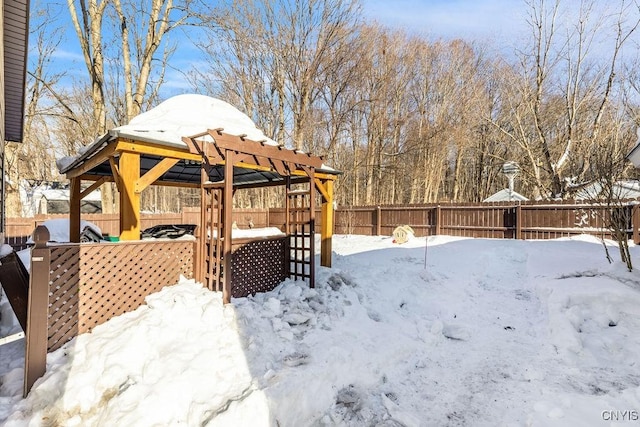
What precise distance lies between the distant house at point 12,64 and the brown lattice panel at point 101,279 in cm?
189

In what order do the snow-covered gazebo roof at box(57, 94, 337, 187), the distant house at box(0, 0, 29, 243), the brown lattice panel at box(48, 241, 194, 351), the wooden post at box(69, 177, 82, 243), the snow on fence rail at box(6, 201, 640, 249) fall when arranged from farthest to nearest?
the snow on fence rail at box(6, 201, 640, 249), the wooden post at box(69, 177, 82, 243), the snow-covered gazebo roof at box(57, 94, 337, 187), the distant house at box(0, 0, 29, 243), the brown lattice panel at box(48, 241, 194, 351)

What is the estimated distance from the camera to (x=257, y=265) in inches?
202

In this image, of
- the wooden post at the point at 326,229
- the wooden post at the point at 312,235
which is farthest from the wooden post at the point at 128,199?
the wooden post at the point at 326,229

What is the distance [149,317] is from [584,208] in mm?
11851

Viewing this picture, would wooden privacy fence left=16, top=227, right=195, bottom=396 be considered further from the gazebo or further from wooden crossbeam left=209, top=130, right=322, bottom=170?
wooden crossbeam left=209, top=130, right=322, bottom=170

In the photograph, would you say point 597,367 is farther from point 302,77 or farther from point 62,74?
point 62,74

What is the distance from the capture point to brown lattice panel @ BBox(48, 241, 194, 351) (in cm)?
341

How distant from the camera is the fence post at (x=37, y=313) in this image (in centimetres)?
294

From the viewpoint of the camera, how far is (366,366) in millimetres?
3627

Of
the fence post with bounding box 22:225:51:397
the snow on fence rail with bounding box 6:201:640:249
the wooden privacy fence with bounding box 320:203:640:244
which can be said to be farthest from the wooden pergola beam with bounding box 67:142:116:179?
the wooden privacy fence with bounding box 320:203:640:244

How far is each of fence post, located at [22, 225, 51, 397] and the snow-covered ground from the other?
0.47ft

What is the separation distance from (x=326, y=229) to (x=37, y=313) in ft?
16.9

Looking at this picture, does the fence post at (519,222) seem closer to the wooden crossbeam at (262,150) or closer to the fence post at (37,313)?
the wooden crossbeam at (262,150)

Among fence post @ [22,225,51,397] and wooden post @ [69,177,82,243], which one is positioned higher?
wooden post @ [69,177,82,243]
